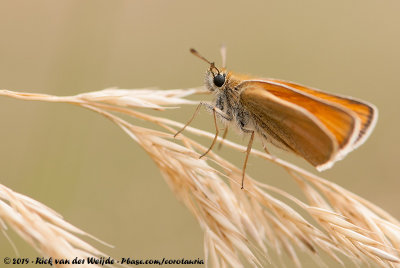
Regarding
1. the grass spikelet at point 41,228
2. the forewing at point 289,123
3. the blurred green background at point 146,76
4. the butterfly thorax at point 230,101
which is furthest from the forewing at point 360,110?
the grass spikelet at point 41,228

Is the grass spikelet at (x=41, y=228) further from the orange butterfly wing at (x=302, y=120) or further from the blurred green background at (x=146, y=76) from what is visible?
the orange butterfly wing at (x=302, y=120)

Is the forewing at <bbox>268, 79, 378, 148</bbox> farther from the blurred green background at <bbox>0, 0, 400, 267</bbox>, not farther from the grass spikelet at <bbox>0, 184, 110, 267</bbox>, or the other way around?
the grass spikelet at <bbox>0, 184, 110, 267</bbox>

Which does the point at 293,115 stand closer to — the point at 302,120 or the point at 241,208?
the point at 302,120

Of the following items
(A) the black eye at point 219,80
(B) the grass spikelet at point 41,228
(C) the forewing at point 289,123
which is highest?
(A) the black eye at point 219,80

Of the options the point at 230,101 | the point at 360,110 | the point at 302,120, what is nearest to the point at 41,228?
the point at 302,120

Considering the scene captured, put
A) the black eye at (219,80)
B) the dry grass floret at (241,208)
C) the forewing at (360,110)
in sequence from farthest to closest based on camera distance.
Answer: the black eye at (219,80) → the forewing at (360,110) → the dry grass floret at (241,208)

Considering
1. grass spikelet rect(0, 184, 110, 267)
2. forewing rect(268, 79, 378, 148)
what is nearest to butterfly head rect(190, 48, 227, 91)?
forewing rect(268, 79, 378, 148)
